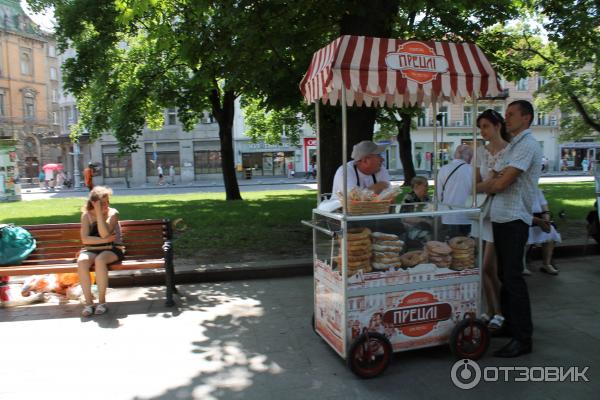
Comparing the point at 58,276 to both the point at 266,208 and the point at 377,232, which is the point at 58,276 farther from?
the point at 266,208

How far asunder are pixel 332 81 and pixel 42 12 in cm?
1584

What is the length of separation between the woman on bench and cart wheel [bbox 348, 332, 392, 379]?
126 inches

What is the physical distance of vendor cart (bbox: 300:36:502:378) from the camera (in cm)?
360

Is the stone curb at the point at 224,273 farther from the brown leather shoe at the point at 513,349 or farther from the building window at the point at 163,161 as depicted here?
the building window at the point at 163,161

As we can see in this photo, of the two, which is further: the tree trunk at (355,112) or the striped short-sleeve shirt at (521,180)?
the tree trunk at (355,112)

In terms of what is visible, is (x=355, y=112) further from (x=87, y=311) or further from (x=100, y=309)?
(x=87, y=311)

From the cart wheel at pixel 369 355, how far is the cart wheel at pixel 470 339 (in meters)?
0.62

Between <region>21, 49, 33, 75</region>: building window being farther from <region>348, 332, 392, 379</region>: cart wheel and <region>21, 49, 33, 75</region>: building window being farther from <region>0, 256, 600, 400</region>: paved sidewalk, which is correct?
<region>348, 332, 392, 379</region>: cart wheel

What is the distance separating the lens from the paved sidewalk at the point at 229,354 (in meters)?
3.55

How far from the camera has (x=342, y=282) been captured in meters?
3.74

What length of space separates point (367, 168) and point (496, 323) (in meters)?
1.89

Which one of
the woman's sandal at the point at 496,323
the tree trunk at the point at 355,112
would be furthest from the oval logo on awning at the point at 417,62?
the tree trunk at the point at 355,112

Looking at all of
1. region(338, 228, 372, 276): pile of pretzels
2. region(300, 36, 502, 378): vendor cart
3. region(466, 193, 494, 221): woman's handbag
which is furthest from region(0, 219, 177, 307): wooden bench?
region(466, 193, 494, 221): woman's handbag

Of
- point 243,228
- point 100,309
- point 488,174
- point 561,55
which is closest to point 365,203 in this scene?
point 488,174
